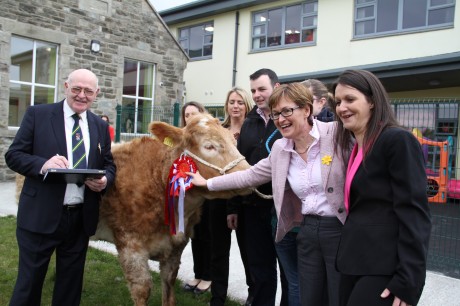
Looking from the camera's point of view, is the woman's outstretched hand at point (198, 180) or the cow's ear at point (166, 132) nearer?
the woman's outstretched hand at point (198, 180)

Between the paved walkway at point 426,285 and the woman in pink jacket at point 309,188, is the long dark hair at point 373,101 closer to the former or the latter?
the woman in pink jacket at point 309,188

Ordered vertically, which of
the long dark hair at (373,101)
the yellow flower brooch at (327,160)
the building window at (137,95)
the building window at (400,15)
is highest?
the building window at (400,15)

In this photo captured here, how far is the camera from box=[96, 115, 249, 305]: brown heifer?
120 inches

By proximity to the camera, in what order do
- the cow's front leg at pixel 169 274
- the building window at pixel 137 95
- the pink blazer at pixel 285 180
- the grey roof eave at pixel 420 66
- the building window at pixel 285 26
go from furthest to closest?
the building window at pixel 285 26 → the building window at pixel 137 95 → the grey roof eave at pixel 420 66 → the cow's front leg at pixel 169 274 → the pink blazer at pixel 285 180

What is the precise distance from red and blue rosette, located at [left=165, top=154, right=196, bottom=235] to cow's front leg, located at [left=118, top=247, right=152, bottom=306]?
1.05 feet

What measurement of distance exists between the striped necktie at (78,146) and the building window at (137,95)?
964cm

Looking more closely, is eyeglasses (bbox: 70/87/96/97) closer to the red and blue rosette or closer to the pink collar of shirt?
the red and blue rosette

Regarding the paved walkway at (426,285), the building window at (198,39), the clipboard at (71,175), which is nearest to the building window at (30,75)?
the paved walkway at (426,285)

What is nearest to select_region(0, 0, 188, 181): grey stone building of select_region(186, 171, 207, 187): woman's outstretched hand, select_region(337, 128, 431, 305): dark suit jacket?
select_region(186, 171, 207, 187): woman's outstretched hand

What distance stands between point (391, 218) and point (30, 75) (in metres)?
11.6

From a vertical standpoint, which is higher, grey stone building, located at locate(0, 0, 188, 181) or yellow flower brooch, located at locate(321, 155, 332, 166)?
grey stone building, located at locate(0, 0, 188, 181)

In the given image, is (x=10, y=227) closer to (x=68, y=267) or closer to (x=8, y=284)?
(x=8, y=284)

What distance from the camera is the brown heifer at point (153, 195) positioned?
3.05 m

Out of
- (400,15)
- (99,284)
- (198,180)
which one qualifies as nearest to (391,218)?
(198,180)
